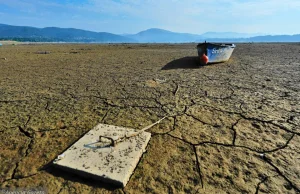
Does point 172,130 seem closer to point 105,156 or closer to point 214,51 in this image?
point 105,156

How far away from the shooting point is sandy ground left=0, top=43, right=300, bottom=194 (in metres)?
1.83

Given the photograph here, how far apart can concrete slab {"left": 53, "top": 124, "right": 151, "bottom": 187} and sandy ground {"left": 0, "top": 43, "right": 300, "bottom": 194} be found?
82 millimetres

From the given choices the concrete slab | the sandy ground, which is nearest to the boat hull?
the sandy ground

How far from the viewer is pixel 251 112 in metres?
3.13

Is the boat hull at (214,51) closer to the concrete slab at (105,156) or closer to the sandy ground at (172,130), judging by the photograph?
the sandy ground at (172,130)

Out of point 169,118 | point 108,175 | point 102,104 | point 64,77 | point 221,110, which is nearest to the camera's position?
point 108,175

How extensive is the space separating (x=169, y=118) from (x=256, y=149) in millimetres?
1252

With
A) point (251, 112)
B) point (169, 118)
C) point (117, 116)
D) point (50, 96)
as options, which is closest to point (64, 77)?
point (50, 96)

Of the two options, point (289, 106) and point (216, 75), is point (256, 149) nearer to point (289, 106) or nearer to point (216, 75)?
point (289, 106)

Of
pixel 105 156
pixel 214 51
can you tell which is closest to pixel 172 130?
pixel 105 156

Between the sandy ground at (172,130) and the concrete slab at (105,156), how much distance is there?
0.27ft

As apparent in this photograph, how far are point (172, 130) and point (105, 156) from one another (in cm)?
102

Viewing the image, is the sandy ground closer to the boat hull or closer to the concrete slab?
the concrete slab

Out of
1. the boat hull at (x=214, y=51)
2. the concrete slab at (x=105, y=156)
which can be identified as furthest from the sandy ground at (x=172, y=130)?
the boat hull at (x=214, y=51)
